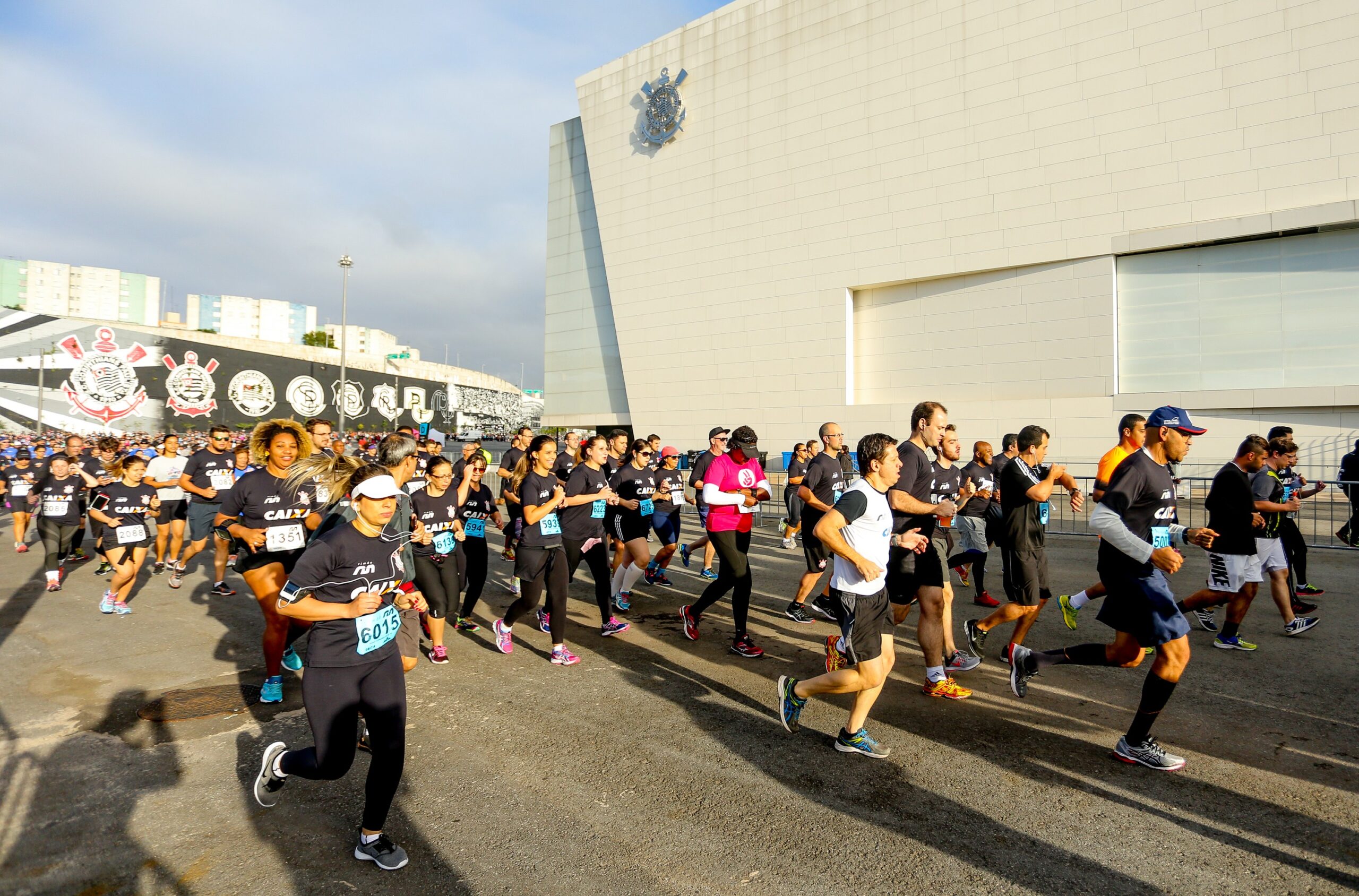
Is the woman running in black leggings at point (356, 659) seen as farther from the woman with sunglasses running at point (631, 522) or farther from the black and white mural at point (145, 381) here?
the black and white mural at point (145, 381)

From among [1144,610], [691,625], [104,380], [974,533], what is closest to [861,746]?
[1144,610]

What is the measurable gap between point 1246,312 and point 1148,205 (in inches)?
149

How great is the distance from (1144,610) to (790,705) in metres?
2.14

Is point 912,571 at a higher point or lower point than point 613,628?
higher

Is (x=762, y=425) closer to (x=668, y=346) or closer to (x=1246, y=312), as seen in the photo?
(x=668, y=346)

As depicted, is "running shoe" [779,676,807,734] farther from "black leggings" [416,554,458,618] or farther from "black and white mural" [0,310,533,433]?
"black and white mural" [0,310,533,433]

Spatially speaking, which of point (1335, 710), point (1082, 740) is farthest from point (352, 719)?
point (1335, 710)

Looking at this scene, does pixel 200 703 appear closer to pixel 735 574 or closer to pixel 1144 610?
pixel 735 574

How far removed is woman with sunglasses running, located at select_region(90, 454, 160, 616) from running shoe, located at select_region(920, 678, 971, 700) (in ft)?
27.3

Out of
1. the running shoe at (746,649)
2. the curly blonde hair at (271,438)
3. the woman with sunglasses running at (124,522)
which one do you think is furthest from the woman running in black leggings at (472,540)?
the woman with sunglasses running at (124,522)

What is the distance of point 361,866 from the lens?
119 inches

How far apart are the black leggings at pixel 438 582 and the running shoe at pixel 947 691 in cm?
392

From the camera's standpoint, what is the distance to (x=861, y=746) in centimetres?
407

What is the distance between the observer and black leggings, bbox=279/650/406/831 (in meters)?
3.01
